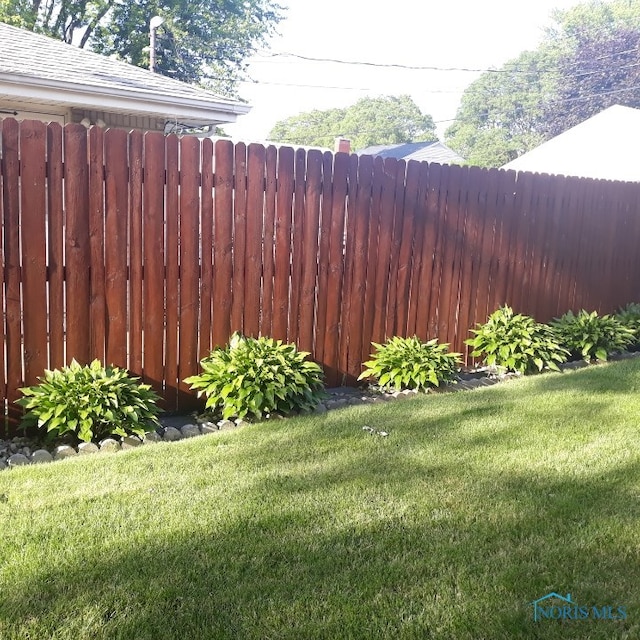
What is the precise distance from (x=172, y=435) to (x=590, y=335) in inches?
185

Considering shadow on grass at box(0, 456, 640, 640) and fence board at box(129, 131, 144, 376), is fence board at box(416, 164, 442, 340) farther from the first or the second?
shadow on grass at box(0, 456, 640, 640)

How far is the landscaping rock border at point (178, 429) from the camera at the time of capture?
3744mm

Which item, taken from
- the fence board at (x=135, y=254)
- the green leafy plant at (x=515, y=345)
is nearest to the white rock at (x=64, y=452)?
the fence board at (x=135, y=254)

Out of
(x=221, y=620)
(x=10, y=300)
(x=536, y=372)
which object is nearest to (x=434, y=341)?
(x=536, y=372)

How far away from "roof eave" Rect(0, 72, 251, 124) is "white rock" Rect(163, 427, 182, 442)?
4.37 metres

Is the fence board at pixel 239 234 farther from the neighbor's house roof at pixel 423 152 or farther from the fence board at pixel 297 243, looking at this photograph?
the neighbor's house roof at pixel 423 152

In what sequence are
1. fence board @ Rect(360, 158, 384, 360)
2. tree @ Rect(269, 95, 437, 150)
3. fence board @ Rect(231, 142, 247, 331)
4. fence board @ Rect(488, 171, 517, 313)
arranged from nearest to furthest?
fence board @ Rect(231, 142, 247, 331)
fence board @ Rect(360, 158, 384, 360)
fence board @ Rect(488, 171, 517, 313)
tree @ Rect(269, 95, 437, 150)

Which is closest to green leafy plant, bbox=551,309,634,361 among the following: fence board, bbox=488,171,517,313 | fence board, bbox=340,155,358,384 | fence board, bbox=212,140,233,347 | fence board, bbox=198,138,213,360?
fence board, bbox=488,171,517,313

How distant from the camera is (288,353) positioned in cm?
481

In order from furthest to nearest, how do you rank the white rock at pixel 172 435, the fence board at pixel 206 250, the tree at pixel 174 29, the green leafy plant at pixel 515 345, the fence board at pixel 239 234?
the tree at pixel 174 29 < the green leafy plant at pixel 515 345 < the fence board at pixel 239 234 < the fence board at pixel 206 250 < the white rock at pixel 172 435

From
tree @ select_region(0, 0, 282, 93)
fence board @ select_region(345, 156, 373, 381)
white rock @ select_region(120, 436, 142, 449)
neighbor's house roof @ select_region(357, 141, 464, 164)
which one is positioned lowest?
white rock @ select_region(120, 436, 142, 449)

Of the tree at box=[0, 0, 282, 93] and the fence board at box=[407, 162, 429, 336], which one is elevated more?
the tree at box=[0, 0, 282, 93]

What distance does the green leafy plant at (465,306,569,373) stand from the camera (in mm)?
6188

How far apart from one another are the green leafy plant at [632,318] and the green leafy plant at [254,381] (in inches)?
178
